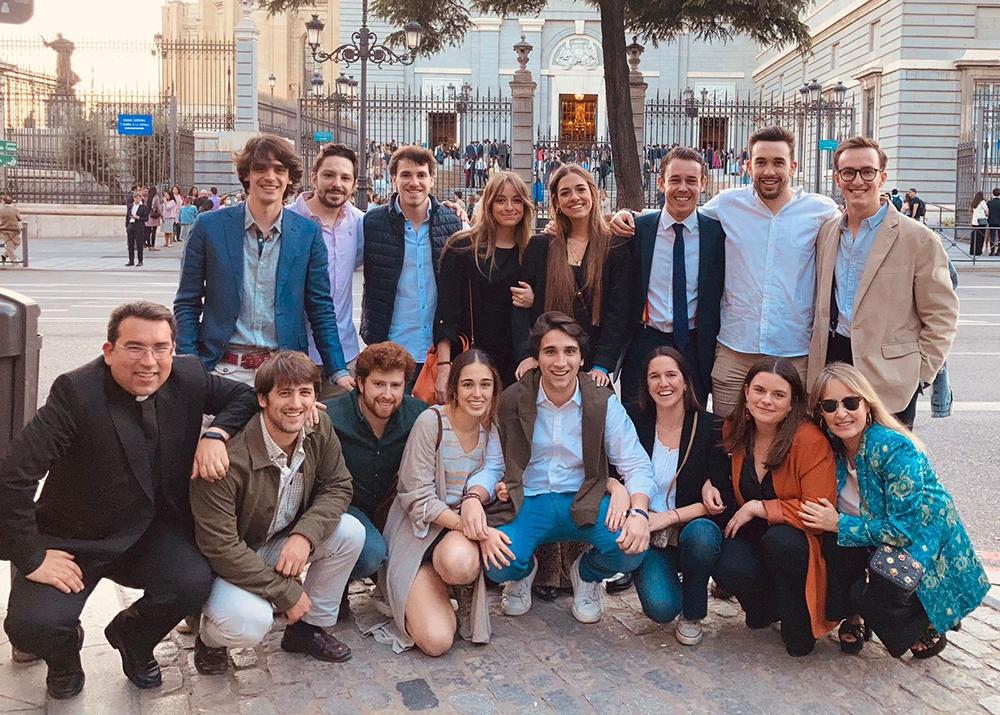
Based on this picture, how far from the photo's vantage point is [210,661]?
12.7 ft

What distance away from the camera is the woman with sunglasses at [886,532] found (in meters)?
3.87

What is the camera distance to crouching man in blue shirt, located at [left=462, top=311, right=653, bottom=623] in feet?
14.2

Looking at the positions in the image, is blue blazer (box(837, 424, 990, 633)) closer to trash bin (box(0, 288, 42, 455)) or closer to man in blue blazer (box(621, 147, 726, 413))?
man in blue blazer (box(621, 147, 726, 413))

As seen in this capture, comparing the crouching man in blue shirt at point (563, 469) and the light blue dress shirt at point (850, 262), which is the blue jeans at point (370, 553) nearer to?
the crouching man in blue shirt at point (563, 469)

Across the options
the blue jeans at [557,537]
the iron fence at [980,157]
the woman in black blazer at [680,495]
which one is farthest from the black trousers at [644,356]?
the iron fence at [980,157]

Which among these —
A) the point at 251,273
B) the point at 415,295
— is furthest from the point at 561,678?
the point at 251,273

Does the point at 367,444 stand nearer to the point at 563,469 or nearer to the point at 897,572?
the point at 563,469

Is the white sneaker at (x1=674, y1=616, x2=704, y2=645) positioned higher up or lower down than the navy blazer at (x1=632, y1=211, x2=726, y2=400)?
lower down

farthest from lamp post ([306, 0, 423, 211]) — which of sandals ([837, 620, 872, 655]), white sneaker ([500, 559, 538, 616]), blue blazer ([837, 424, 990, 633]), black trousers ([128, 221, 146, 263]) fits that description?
sandals ([837, 620, 872, 655])

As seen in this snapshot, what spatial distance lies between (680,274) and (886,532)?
1.59m

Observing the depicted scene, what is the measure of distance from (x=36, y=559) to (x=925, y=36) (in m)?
36.1

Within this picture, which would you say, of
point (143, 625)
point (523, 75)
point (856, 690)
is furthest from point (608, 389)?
point (523, 75)

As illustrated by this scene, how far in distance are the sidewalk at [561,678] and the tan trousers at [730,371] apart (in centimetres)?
110

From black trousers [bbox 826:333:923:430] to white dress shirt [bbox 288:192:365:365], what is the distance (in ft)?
7.62
